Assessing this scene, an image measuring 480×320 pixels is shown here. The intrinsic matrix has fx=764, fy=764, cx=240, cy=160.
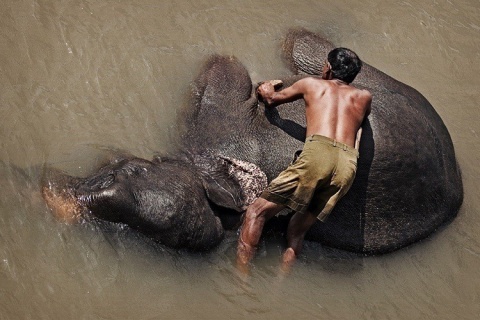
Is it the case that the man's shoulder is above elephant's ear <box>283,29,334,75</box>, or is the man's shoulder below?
above

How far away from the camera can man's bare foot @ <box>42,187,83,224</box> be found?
505cm

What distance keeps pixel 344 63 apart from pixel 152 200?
1691mm

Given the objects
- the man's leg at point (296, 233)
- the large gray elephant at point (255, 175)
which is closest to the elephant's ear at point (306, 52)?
the large gray elephant at point (255, 175)

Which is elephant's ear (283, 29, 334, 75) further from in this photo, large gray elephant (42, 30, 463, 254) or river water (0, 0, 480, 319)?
large gray elephant (42, 30, 463, 254)

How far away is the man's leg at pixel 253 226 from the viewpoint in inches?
210

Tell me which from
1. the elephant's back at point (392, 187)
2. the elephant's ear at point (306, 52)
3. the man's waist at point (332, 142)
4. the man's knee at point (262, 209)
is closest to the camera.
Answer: the man's waist at point (332, 142)

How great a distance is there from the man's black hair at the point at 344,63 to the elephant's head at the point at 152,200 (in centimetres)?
119

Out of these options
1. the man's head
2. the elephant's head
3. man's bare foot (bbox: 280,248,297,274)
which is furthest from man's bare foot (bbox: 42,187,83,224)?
the man's head

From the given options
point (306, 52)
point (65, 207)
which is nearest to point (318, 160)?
point (65, 207)

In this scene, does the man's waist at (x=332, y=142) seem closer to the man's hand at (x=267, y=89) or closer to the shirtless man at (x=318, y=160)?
the shirtless man at (x=318, y=160)

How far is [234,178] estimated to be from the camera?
5.59m

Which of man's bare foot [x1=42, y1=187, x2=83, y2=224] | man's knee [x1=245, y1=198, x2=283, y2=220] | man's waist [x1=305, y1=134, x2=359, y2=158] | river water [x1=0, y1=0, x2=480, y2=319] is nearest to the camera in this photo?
river water [x1=0, y1=0, x2=480, y2=319]

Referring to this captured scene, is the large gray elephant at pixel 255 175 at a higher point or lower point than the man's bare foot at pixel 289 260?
higher

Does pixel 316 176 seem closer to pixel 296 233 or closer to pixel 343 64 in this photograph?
pixel 296 233
